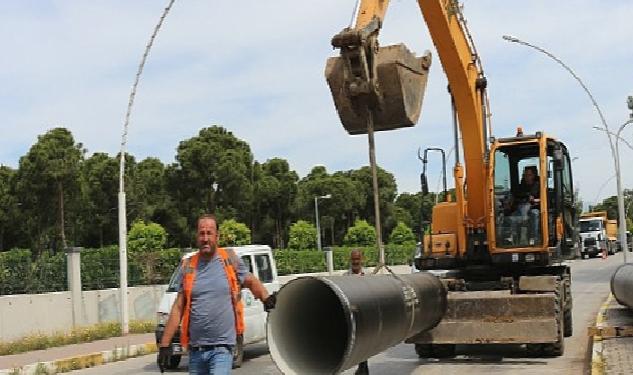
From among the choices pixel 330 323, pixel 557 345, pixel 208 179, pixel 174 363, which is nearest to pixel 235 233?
pixel 208 179

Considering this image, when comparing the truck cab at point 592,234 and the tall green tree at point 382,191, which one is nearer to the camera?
the truck cab at point 592,234

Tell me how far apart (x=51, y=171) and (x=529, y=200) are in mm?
31656

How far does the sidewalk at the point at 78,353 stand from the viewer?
14.4 meters

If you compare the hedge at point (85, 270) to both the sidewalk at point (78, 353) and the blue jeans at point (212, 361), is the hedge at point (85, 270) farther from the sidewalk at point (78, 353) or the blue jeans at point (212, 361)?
the blue jeans at point (212, 361)

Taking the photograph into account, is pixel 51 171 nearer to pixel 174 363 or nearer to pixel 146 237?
pixel 146 237

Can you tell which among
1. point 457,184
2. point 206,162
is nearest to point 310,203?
point 206,162

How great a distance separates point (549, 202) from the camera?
1252 cm

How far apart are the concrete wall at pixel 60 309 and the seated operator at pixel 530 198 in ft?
35.2

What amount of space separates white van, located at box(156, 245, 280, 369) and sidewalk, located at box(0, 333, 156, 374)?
6.55 ft

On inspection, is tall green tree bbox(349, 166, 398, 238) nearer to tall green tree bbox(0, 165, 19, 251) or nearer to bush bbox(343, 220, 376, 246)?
bush bbox(343, 220, 376, 246)

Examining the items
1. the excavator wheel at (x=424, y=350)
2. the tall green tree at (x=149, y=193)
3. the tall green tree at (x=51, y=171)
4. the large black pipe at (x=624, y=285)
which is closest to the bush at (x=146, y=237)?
the tall green tree at (x=51, y=171)

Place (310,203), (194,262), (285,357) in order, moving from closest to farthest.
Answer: (194,262)
(285,357)
(310,203)

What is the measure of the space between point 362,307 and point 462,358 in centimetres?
617

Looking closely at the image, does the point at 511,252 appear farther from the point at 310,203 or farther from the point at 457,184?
the point at 310,203
